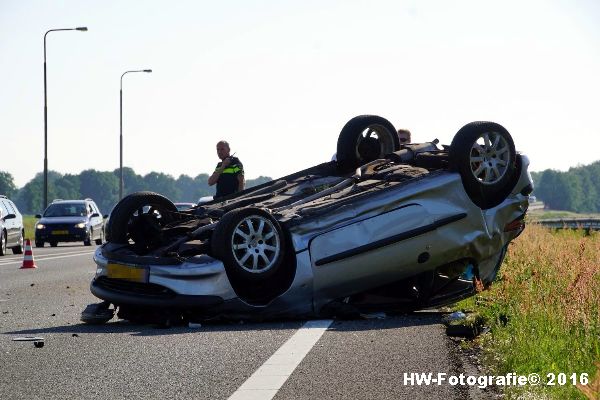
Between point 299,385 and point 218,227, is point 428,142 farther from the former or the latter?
point 299,385

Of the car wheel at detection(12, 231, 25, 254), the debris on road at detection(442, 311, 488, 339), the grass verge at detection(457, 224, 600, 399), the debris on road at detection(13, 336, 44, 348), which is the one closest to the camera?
the grass verge at detection(457, 224, 600, 399)

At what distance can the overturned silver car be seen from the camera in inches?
398

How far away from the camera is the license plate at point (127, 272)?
1016cm

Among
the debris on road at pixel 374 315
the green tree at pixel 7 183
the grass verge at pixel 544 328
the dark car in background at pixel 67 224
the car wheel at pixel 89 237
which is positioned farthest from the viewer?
the green tree at pixel 7 183

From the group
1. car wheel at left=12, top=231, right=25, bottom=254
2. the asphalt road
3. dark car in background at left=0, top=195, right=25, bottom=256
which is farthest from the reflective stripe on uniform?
car wheel at left=12, top=231, right=25, bottom=254

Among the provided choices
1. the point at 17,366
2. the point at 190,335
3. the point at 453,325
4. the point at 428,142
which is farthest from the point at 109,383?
the point at 428,142

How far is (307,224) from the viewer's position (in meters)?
10.3

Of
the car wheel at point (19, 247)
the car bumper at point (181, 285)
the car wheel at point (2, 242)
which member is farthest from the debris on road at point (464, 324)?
the car wheel at point (19, 247)

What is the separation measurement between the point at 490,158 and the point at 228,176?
12.7 ft

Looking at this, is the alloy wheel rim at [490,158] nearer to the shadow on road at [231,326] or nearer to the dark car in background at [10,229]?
the shadow on road at [231,326]

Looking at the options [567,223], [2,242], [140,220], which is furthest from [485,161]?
[567,223]

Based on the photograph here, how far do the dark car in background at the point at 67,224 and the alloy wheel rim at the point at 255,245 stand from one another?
87.0 ft

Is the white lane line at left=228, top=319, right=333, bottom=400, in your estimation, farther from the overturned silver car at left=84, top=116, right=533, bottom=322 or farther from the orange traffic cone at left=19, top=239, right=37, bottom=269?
the orange traffic cone at left=19, top=239, right=37, bottom=269

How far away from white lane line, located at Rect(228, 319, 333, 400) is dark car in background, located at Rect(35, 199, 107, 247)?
27065mm
